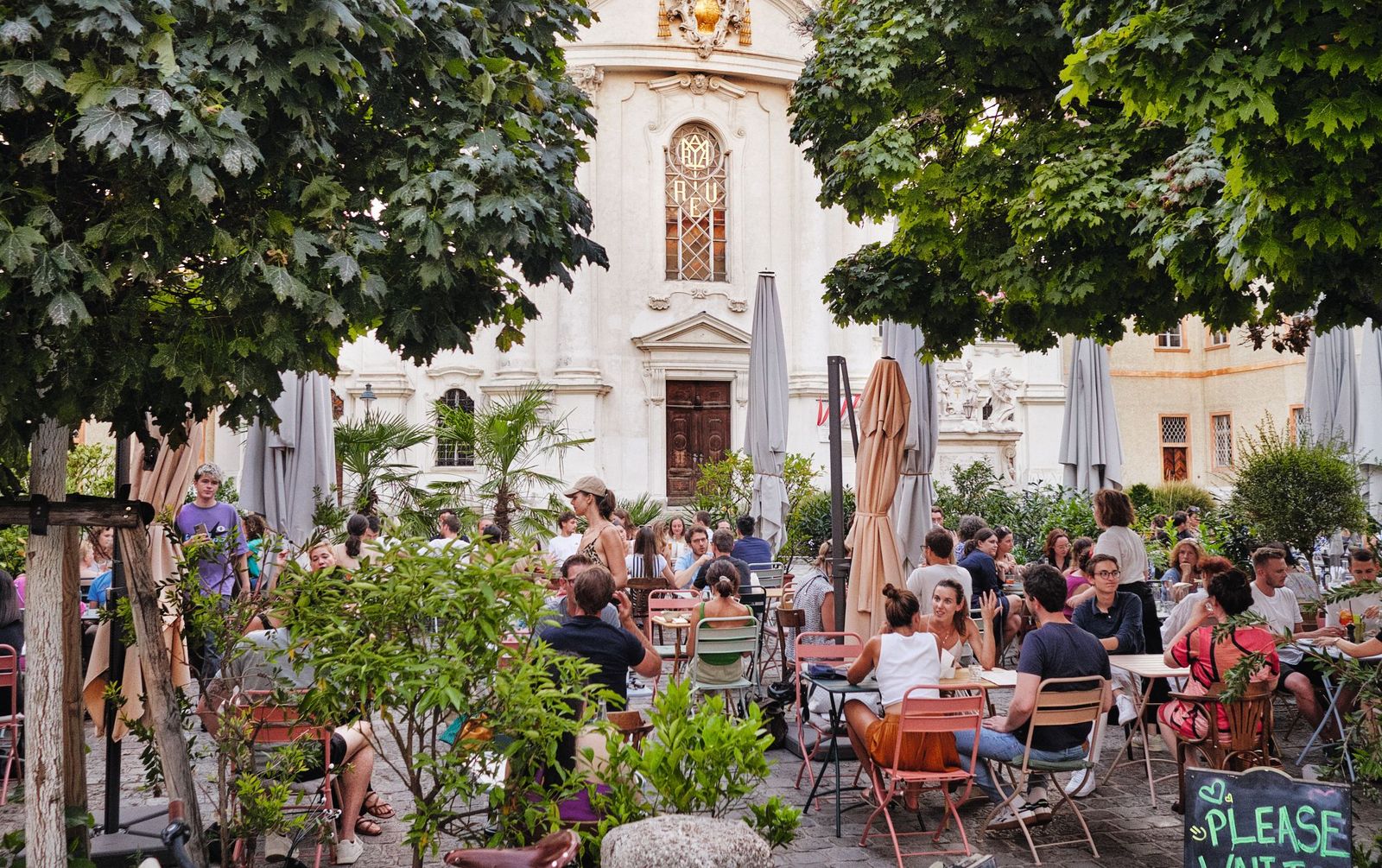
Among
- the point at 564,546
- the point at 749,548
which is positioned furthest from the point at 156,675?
the point at 749,548

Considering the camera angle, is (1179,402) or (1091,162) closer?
(1091,162)

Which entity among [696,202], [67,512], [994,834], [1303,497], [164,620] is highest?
[696,202]

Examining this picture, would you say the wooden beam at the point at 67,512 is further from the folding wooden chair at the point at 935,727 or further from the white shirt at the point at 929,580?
the white shirt at the point at 929,580

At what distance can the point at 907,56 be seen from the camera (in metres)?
8.95

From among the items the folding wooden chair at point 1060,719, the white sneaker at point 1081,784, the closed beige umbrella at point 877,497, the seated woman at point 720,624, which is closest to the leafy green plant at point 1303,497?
the closed beige umbrella at point 877,497

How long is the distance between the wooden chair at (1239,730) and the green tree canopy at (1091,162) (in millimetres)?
2178

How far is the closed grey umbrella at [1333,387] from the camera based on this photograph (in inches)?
452

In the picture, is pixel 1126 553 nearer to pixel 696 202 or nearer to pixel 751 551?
pixel 751 551

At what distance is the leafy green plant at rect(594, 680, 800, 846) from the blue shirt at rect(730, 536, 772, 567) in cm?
700

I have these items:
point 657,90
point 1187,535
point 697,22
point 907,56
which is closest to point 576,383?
point 657,90

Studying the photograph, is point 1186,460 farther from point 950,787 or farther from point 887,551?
point 950,787

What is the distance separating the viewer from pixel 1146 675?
6566mm

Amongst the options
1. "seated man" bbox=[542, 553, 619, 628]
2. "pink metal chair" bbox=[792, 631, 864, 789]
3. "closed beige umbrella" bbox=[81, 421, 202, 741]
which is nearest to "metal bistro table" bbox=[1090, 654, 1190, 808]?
"pink metal chair" bbox=[792, 631, 864, 789]

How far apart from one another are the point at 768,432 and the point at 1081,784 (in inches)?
371
